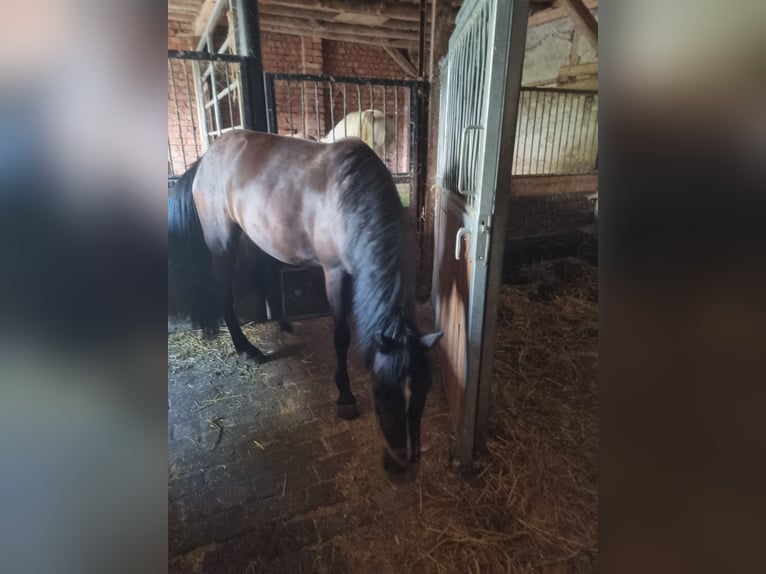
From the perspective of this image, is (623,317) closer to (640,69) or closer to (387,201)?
(640,69)

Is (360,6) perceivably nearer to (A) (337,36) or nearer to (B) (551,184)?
(A) (337,36)

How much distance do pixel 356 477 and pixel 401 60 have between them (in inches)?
210

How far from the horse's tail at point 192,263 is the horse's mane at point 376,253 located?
929 mm

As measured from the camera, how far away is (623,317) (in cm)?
25

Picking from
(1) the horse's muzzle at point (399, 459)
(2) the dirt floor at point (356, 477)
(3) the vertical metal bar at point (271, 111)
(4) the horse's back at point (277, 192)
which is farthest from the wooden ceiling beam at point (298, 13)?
(1) the horse's muzzle at point (399, 459)

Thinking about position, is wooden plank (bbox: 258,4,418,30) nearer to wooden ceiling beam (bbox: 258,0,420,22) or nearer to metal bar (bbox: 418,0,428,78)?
wooden ceiling beam (bbox: 258,0,420,22)

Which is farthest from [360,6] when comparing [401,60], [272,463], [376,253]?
[272,463]

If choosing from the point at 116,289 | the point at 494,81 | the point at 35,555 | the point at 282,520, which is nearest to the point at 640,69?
the point at 116,289

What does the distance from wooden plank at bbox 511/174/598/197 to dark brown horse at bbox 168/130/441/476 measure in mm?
1870

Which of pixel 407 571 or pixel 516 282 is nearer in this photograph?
pixel 407 571

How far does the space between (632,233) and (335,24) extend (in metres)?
4.78

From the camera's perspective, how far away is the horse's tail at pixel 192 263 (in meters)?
2.01

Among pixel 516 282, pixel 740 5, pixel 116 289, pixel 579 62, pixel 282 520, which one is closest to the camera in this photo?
pixel 740 5

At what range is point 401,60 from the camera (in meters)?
5.33
